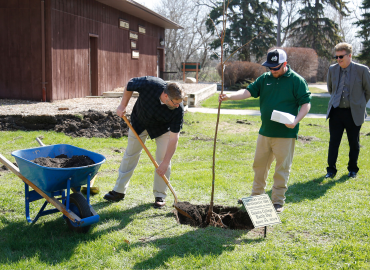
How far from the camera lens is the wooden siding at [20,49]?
35.0 ft

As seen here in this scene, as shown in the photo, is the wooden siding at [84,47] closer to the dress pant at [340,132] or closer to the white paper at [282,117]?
the dress pant at [340,132]

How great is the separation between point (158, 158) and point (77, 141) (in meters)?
3.62

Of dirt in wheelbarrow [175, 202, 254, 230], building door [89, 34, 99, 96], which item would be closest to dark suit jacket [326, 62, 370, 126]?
dirt in wheelbarrow [175, 202, 254, 230]

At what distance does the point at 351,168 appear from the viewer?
5.88 m

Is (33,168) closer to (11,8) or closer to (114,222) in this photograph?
(114,222)

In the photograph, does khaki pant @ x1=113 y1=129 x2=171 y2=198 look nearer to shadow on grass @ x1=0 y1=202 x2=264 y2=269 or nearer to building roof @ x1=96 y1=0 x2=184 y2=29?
shadow on grass @ x1=0 y1=202 x2=264 y2=269

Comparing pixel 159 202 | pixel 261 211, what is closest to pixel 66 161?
pixel 159 202

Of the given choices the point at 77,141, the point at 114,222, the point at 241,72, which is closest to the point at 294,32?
the point at 241,72

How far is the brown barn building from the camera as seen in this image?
10.8m

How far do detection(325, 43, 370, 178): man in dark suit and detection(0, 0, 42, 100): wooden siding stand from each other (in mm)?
8618

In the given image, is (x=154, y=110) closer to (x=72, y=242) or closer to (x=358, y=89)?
(x=72, y=242)

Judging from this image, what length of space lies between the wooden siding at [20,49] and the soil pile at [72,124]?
3126 millimetres

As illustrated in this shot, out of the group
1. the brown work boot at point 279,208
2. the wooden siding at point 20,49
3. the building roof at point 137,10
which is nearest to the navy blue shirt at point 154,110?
the brown work boot at point 279,208

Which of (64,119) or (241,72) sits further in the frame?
(241,72)
